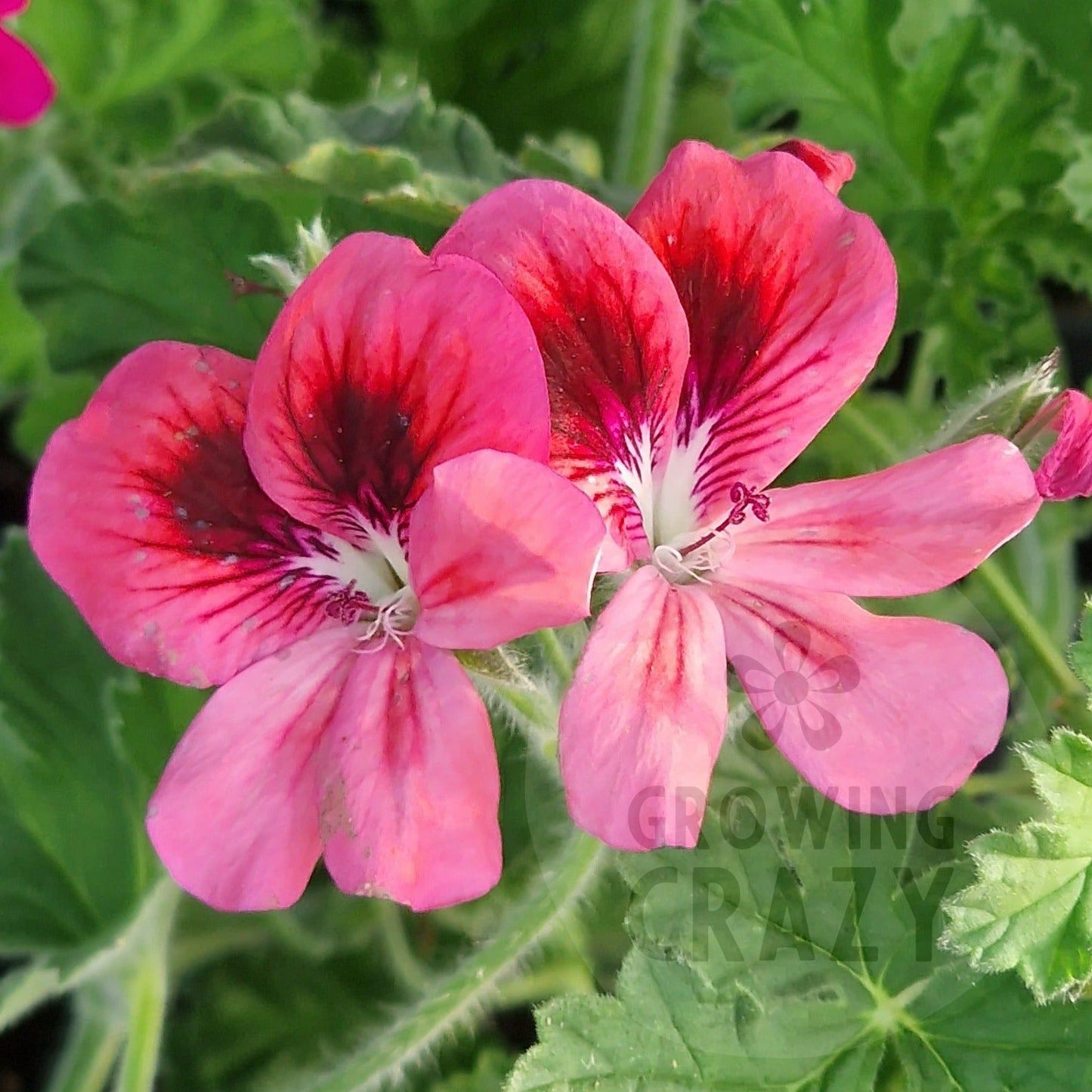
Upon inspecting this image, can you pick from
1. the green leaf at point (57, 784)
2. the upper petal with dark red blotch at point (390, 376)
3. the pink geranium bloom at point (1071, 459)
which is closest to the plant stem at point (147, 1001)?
the green leaf at point (57, 784)

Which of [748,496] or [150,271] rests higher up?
[748,496]

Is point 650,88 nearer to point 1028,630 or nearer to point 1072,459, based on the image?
point 1028,630

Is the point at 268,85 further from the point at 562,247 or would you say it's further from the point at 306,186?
the point at 562,247

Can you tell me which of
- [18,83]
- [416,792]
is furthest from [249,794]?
[18,83]

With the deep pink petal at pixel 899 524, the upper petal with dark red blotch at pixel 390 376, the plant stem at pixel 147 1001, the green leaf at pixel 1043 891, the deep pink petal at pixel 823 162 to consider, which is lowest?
the plant stem at pixel 147 1001

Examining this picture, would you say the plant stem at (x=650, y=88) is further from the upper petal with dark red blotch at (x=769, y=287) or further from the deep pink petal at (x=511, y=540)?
the deep pink petal at (x=511, y=540)

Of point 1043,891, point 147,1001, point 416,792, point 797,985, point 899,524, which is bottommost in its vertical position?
point 147,1001
